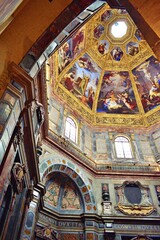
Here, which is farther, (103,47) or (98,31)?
(103,47)

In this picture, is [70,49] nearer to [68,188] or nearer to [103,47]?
[103,47]

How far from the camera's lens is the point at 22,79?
17.0 feet

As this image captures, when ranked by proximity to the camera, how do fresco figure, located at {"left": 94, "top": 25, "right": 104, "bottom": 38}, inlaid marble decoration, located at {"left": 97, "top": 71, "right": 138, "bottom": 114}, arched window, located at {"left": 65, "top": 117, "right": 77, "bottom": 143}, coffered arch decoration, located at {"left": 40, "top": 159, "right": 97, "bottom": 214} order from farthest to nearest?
1. fresco figure, located at {"left": 94, "top": 25, "right": 104, "bottom": 38}
2. inlaid marble decoration, located at {"left": 97, "top": 71, "right": 138, "bottom": 114}
3. arched window, located at {"left": 65, "top": 117, "right": 77, "bottom": 143}
4. coffered arch decoration, located at {"left": 40, "top": 159, "right": 97, "bottom": 214}

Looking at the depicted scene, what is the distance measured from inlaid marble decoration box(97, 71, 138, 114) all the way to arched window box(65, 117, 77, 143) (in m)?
3.54

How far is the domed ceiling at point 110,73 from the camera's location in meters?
16.7

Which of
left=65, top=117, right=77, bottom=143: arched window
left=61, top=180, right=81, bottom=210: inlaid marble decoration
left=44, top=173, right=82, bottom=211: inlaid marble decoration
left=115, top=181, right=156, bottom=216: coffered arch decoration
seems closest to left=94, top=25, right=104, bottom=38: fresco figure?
left=65, top=117, right=77, bottom=143: arched window

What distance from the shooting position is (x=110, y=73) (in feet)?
62.7

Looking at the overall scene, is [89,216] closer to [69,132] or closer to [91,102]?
[69,132]

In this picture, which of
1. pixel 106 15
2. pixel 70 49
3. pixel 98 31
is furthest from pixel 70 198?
pixel 106 15

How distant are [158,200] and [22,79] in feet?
34.6

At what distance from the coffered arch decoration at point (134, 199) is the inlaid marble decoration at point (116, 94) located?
7134mm

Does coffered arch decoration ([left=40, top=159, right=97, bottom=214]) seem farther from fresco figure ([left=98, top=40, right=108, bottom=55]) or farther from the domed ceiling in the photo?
fresco figure ([left=98, top=40, right=108, bottom=55])

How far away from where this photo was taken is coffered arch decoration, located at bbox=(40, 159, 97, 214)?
36.2 ft

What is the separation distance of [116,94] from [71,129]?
245 inches
